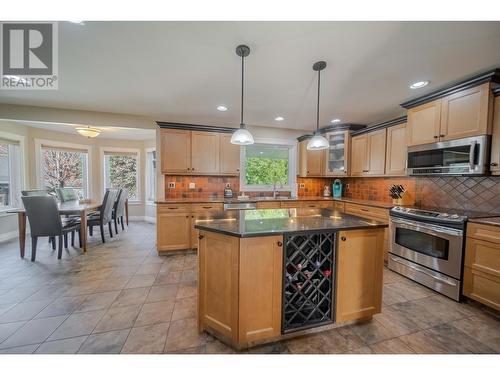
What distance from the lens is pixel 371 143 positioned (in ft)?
11.5

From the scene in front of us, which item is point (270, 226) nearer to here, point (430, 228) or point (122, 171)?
point (430, 228)

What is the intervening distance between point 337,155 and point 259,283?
344 centimetres

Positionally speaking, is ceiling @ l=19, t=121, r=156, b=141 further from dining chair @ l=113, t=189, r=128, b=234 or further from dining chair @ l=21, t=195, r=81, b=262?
dining chair @ l=21, t=195, r=81, b=262

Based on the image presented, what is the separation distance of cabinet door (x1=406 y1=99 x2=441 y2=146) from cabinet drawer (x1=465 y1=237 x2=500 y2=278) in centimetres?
126

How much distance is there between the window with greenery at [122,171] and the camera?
18.1ft

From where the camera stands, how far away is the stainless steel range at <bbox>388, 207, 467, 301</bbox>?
6.77 feet

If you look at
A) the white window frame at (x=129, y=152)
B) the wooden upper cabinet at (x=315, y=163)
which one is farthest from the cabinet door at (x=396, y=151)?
the white window frame at (x=129, y=152)

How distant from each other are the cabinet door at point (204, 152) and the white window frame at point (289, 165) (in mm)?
623

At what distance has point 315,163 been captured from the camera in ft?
13.9

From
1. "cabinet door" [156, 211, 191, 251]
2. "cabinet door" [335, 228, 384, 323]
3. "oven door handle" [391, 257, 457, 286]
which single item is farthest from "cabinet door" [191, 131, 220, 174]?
"oven door handle" [391, 257, 457, 286]

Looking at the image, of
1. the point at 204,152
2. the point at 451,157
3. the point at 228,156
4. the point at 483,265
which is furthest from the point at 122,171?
the point at 483,265
